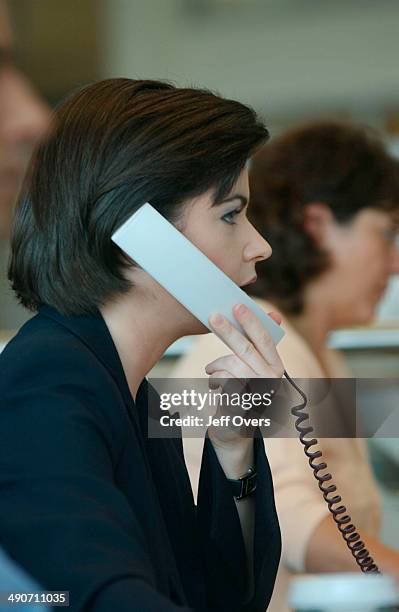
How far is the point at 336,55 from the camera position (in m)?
5.02

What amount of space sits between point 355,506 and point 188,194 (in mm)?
680

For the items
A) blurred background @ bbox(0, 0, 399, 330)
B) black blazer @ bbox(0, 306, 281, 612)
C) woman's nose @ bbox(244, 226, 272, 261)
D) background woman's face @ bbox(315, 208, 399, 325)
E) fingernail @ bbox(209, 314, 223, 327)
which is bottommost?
blurred background @ bbox(0, 0, 399, 330)

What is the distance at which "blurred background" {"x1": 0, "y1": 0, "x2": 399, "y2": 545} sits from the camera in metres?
4.97

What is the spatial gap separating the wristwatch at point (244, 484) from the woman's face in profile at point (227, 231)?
0.20 m

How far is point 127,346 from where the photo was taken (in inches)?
40.1

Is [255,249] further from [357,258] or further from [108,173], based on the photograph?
[357,258]

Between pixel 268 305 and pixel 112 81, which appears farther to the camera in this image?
pixel 268 305

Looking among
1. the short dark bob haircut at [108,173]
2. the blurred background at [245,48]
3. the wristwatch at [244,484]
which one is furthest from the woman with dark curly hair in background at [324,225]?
the blurred background at [245,48]

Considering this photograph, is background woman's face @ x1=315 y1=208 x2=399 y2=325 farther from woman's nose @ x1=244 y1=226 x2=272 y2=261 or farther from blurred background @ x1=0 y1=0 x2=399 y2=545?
blurred background @ x1=0 y1=0 x2=399 y2=545

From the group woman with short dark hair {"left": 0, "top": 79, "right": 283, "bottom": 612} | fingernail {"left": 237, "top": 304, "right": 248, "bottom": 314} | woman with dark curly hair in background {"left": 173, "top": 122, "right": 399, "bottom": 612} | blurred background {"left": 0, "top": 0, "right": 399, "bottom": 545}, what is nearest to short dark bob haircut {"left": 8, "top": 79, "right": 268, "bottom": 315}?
woman with short dark hair {"left": 0, "top": 79, "right": 283, "bottom": 612}

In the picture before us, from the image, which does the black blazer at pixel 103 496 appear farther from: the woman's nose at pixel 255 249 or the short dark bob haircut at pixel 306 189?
the short dark bob haircut at pixel 306 189

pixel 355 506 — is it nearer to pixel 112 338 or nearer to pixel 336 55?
pixel 112 338

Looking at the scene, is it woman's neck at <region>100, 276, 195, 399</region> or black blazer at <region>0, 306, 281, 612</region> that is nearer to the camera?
black blazer at <region>0, 306, 281, 612</region>

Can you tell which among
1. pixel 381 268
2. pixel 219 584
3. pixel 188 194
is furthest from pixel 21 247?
pixel 381 268
